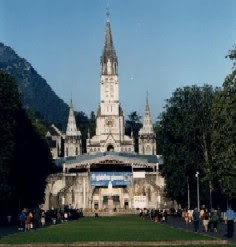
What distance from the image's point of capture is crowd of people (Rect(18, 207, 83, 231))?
201 ft

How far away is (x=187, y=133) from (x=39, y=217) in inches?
833

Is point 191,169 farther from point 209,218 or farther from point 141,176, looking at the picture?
point 141,176

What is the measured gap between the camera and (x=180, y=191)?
99688 millimetres

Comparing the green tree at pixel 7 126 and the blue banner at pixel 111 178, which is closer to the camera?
the green tree at pixel 7 126

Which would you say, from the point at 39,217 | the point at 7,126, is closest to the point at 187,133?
the point at 39,217

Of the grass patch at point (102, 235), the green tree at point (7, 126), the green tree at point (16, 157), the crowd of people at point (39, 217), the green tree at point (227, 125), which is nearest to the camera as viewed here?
the grass patch at point (102, 235)

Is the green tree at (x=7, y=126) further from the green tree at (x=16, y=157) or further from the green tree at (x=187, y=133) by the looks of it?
the green tree at (x=187, y=133)

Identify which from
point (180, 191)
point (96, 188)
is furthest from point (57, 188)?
point (180, 191)

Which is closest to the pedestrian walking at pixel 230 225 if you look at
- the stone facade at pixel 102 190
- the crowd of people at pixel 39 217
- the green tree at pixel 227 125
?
the green tree at pixel 227 125

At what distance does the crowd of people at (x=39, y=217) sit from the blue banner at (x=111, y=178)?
1599 inches

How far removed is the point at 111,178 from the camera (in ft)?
470

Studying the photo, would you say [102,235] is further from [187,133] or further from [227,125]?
[187,133]

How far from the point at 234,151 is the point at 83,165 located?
95456mm

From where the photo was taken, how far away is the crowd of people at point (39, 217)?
6116 centimetres
